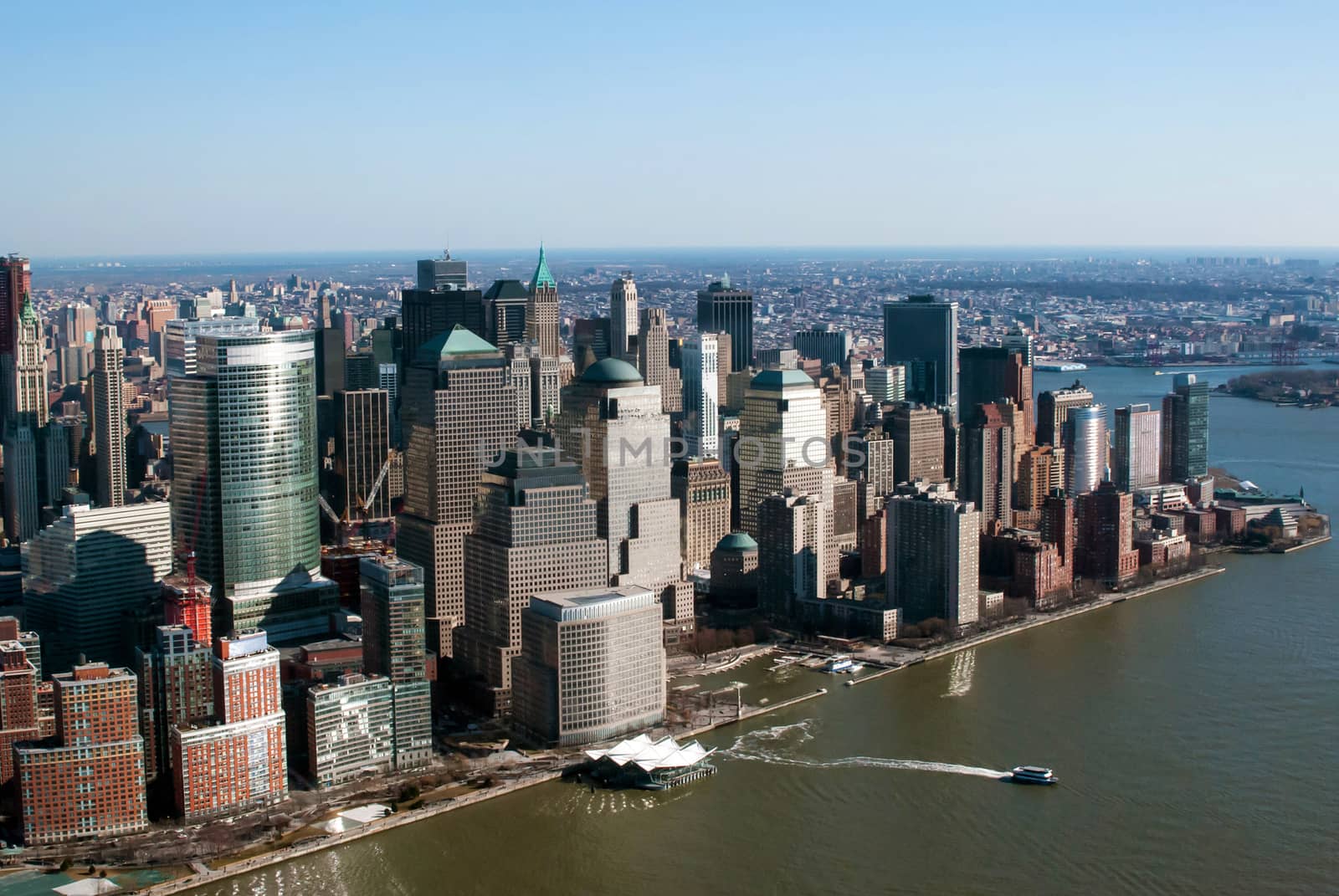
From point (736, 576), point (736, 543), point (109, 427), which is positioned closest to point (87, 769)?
point (736, 576)

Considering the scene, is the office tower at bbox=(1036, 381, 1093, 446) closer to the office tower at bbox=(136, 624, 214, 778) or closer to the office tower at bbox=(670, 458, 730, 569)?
the office tower at bbox=(670, 458, 730, 569)

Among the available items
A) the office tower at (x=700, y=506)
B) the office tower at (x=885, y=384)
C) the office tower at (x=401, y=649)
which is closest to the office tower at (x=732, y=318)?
the office tower at (x=885, y=384)

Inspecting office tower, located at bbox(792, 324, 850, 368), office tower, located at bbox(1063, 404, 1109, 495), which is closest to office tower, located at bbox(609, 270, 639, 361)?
office tower, located at bbox(792, 324, 850, 368)

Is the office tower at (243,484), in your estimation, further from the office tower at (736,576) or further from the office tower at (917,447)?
the office tower at (917,447)

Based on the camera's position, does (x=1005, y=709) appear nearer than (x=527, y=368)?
Yes

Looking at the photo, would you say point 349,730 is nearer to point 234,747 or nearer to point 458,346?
point 234,747

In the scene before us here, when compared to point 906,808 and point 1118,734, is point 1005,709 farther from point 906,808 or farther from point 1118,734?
point 906,808

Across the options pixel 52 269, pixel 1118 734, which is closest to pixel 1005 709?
pixel 1118 734
